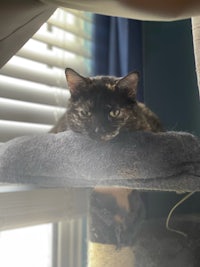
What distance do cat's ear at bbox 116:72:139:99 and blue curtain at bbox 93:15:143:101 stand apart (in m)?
0.48

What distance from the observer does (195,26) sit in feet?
3.43

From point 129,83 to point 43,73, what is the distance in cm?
46

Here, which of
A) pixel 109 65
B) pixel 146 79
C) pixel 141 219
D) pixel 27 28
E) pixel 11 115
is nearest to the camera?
pixel 27 28

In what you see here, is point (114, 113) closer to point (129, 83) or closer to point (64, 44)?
point (129, 83)

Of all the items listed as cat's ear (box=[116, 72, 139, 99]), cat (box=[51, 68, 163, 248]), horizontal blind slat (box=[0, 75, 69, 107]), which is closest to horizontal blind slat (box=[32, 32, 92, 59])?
horizontal blind slat (box=[0, 75, 69, 107])

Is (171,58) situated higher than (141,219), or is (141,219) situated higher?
(171,58)

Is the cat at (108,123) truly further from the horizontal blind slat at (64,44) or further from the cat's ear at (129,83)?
the horizontal blind slat at (64,44)

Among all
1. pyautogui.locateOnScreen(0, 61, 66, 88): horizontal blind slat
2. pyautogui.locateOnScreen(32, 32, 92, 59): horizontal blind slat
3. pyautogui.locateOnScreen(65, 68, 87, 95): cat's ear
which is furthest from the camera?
→ pyautogui.locateOnScreen(32, 32, 92, 59): horizontal blind slat

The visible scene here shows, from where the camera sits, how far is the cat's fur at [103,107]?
79 cm

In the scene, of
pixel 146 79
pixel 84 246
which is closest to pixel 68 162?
pixel 84 246

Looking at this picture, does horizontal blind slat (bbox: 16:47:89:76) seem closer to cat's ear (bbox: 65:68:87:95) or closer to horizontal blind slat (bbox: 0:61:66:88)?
horizontal blind slat (bbox: 0:61:66:88)

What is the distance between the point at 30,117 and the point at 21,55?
0.17 m

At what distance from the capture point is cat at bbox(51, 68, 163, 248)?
0.81m

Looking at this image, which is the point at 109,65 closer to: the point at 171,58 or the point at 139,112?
the point at 171,58
